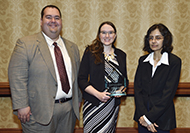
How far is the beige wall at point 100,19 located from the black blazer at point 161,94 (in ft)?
4.49

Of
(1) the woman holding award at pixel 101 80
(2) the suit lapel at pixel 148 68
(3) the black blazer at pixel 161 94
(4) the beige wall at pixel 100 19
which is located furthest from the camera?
(4) the beige wall at pixel 100 19

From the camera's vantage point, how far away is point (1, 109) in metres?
3.21

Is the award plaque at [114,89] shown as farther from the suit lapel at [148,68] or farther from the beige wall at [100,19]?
the beige wall at [100,19]

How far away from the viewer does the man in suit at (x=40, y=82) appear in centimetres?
184

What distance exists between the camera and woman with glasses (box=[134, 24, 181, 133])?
1775 millimetres

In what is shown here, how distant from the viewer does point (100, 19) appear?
3.10 m

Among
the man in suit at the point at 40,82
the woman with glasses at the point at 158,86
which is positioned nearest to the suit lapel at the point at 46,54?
the man in suit at the point at 40,82

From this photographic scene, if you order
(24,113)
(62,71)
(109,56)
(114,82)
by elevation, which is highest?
(109,56)

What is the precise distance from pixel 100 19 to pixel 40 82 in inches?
66.6

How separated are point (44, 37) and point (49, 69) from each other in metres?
0.41

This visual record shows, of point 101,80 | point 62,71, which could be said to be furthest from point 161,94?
point 62,71

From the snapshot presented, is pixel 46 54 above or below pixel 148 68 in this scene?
above

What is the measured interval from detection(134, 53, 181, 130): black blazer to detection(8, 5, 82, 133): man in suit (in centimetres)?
82

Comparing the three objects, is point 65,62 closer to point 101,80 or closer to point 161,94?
point 101,80
